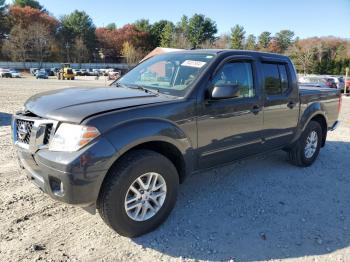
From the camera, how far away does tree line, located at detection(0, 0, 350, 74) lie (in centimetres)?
7112

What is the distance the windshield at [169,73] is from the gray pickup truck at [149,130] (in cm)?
2

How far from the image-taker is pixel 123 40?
4053 inches

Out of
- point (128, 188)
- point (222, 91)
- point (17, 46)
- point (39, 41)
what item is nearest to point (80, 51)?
point (39, 41)

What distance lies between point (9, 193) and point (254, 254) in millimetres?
3081

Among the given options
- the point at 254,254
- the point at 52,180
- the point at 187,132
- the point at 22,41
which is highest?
the point at 22,41

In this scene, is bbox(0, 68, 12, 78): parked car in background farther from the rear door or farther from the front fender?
the front fender

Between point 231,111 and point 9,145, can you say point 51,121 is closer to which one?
point 231,111

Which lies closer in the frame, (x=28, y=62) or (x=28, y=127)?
Result: (x=28, y=127)

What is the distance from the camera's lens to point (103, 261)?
3.06 m

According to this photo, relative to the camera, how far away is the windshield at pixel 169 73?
13.0 feet

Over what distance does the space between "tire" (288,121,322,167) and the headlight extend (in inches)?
153

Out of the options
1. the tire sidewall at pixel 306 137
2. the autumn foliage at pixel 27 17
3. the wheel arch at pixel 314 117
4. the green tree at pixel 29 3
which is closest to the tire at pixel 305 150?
the tire sidewall at pixel 306 137

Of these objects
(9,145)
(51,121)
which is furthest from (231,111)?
(9,145)

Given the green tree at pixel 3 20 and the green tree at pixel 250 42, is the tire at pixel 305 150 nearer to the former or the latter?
the green tree at pixel 250 42
